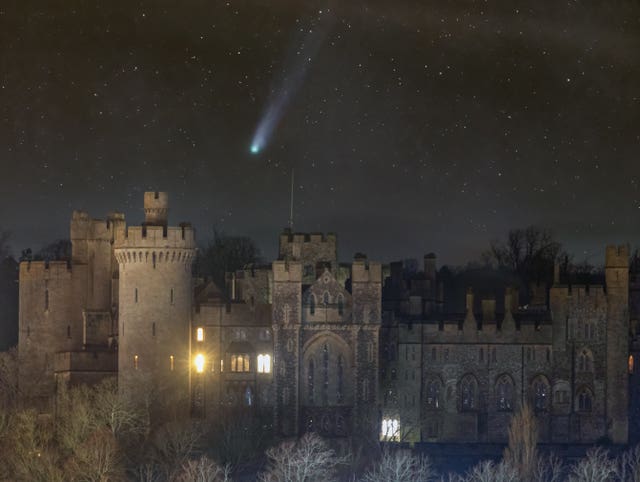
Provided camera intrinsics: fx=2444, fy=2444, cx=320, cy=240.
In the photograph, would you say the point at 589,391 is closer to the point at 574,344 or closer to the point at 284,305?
the point at 574,344

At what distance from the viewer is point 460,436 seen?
362 feet

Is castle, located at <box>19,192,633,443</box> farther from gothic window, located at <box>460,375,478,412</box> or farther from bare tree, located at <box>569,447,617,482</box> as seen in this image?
bare tree, located at <box>569,447,617,482</box>

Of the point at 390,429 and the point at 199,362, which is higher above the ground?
the point at 199,362

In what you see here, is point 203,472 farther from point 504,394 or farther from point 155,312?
point 504,394

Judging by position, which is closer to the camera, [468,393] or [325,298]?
[325,298]

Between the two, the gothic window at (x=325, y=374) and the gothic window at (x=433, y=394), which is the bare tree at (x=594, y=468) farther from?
the gothic window at (x=325, y=374)

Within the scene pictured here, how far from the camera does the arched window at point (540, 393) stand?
11106cm

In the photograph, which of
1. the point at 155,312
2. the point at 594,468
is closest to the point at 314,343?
the point at 155,312

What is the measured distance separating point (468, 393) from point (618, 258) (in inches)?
366

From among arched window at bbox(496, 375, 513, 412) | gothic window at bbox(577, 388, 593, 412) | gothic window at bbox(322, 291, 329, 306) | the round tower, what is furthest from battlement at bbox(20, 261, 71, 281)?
gothic window at bbox(577, 388, 593, 412)

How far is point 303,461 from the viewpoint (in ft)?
305

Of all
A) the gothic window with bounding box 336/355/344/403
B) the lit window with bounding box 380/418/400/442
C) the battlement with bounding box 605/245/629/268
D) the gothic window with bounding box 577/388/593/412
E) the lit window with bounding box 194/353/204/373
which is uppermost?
the battlement with bounding box 605/245/629/268

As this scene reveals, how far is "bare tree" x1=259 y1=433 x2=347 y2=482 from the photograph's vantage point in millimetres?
91688

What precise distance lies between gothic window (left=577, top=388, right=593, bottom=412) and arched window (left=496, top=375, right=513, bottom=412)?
3140 mm
